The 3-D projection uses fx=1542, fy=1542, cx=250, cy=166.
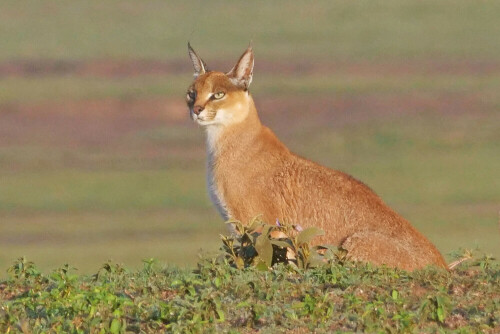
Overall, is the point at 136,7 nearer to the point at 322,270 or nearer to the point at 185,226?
the point at 185,226

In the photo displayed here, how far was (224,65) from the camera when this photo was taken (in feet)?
148

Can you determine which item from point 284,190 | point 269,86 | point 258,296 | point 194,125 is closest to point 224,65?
point 269,86

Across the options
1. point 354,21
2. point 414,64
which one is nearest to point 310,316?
point 414,64

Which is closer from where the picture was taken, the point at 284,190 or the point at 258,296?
the point at 258,296

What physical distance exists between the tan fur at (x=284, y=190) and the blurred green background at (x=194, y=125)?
15.6 ft

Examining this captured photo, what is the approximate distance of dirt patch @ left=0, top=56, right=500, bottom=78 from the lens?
151 ft

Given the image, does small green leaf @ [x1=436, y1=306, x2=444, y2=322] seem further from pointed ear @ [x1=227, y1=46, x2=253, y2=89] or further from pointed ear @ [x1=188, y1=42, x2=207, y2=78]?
pointed ear @ [x1=188, y1=42, x2=207, y2=78]

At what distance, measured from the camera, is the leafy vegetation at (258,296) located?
916cm

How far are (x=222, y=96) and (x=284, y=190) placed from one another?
3.46 feet

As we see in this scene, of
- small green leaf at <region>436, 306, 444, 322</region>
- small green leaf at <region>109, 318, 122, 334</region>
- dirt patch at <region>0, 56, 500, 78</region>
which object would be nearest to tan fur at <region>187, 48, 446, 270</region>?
small green leaf at <region>436, 306, 444, 322</region>

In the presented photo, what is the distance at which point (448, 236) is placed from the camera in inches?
1034

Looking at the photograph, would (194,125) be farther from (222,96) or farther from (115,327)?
(115,327)

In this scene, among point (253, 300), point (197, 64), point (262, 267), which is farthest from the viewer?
point (197, 64)

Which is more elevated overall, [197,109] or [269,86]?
[269,86]
